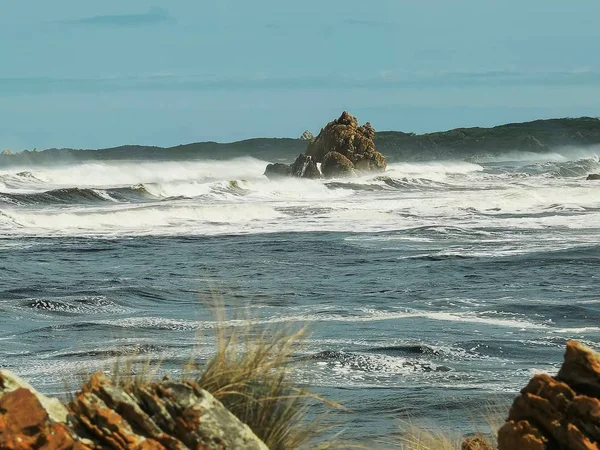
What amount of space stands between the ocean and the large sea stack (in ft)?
49.2

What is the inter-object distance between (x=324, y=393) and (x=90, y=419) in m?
5.61

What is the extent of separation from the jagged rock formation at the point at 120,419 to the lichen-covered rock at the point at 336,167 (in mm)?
57107

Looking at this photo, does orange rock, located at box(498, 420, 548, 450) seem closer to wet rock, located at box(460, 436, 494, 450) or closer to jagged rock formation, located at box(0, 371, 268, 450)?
wet rock, located at box(460, 436, 494, 450)

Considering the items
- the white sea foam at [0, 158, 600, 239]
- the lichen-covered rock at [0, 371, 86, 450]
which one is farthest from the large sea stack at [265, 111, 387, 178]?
the lichen-covered rock at [0, 371, 86, 450]

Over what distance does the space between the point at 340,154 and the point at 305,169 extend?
2.30 metres

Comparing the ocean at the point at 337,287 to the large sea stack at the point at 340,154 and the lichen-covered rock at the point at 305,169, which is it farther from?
the large sea stack at the point at 340,154

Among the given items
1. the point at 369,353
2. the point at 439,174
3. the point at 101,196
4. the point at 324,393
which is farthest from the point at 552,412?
the point at 439,174

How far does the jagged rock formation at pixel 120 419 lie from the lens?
375 cm

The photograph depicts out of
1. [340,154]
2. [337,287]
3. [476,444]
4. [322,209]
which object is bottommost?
[322,209]

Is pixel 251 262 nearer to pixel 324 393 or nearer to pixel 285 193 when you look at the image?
pixel 324 393

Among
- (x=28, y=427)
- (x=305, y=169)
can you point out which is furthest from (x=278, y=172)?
(x=28, y=427)

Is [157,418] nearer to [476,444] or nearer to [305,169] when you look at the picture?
[476,444]

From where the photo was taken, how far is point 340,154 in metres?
62.5

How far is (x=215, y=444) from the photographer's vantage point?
162 inches
